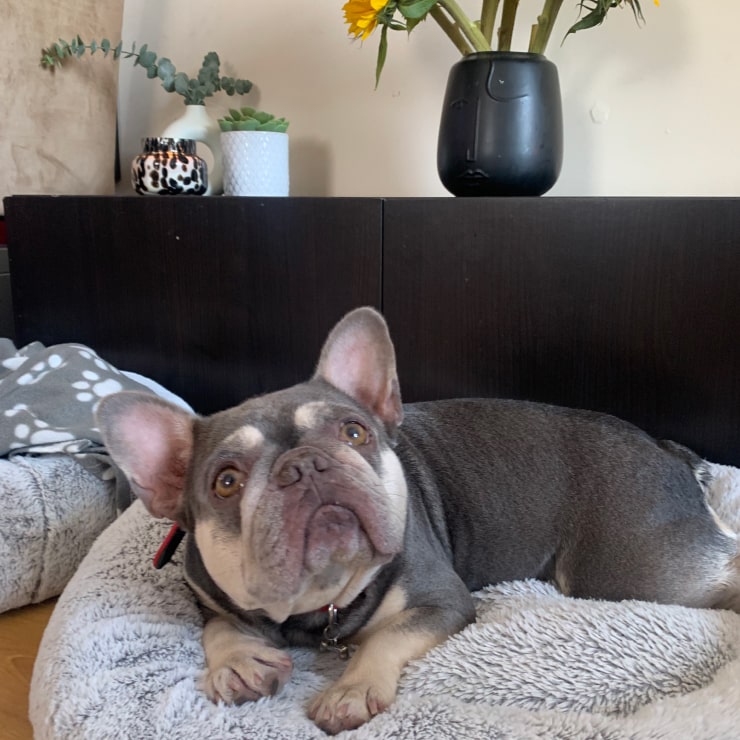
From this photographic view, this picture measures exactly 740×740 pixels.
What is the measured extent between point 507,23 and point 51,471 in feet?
5.00

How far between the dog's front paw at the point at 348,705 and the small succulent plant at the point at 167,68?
2004mm

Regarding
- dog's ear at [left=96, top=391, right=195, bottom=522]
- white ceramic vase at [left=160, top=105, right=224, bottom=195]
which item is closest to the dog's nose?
dog's ear at [left=96, top=391, right=195, bottom=522]

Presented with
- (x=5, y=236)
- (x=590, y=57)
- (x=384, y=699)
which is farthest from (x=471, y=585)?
(x=5, y=236)

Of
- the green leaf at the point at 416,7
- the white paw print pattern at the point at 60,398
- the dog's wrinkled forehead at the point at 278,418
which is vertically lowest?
the white paw print pattern at the point at 60,398

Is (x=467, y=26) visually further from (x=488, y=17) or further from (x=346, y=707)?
(x=346, y=707)

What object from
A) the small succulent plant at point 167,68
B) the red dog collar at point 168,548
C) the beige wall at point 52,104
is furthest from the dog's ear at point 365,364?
the beige wall at point 52,104

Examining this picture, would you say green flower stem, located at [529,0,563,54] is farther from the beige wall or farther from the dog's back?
the beige wall

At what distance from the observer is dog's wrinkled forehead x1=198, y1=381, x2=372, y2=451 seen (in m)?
1.24

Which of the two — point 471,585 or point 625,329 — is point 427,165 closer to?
point 625,329

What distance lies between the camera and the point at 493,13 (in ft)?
6.16

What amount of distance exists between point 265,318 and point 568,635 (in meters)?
1.20

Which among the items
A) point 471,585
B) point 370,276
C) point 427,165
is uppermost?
point 427,165

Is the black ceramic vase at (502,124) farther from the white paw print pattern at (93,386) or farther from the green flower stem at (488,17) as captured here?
the white paw print pattern at (93,386)

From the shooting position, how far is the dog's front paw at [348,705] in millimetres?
1156
